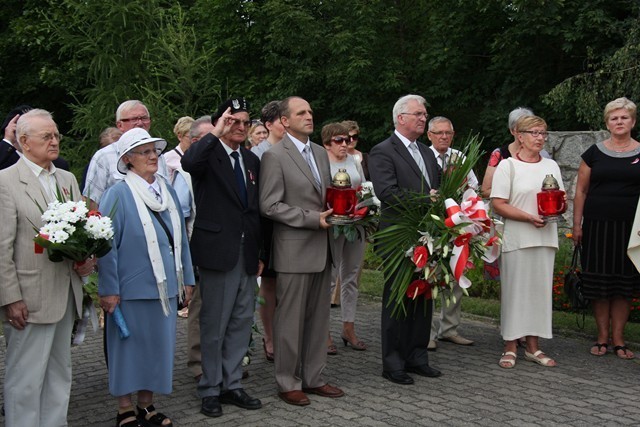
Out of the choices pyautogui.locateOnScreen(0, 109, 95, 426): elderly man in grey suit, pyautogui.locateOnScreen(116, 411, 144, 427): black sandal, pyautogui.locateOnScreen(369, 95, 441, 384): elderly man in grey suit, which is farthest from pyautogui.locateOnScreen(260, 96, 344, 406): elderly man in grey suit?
pyautogui.locateOnScreen(0, 109, 95, 426): elderly man in grey suit

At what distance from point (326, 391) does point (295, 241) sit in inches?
50.7

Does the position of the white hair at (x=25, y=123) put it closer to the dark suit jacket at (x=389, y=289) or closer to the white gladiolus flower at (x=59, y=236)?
the white gladiolus flower at (x=59, y=236)

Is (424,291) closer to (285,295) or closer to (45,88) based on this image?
(285,295)

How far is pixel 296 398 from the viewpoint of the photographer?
657cm

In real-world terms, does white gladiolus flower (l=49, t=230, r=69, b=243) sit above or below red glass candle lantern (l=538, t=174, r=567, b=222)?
below

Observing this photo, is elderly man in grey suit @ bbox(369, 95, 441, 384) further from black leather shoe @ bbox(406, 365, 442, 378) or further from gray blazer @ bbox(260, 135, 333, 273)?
gray blazer @ bbox(260, 135, 333, 273)

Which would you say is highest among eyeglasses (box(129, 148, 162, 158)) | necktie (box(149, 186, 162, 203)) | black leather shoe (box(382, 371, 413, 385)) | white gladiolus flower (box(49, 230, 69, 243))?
eyeglasses (box(129, 148, 162, 158))

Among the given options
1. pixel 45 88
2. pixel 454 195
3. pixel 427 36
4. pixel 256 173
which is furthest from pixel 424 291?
pixel 45 88

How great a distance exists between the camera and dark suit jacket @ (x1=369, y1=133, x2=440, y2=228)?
7.19 m

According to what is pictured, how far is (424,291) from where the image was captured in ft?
23.2

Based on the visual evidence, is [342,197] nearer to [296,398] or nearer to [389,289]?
[389,289]

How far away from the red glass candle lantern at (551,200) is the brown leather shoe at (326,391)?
2571 millimetres

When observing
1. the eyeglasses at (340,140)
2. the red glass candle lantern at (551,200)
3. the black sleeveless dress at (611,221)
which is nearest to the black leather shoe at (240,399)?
the eyeglasses at (340,140)

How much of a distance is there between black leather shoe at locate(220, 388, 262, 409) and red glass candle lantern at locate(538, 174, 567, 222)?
3.21 metres
